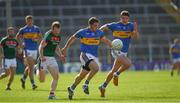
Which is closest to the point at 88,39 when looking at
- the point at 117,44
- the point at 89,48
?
the point at 89,48

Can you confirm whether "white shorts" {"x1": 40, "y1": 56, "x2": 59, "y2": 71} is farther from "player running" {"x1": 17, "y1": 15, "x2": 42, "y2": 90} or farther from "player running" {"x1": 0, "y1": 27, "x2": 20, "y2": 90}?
"player running" {"x1": 17, "y1": 15, "x2": 42, "y2": 90}

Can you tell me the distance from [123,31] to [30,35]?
19.0 feet

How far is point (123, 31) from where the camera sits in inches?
902

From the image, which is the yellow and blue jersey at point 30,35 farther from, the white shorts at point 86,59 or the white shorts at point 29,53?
the white shorts at point 86,59

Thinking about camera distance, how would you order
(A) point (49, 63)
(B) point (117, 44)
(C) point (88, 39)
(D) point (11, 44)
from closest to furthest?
(A) point (49, 63), (C) point (88, 39), (B) point (117, 44), (D) point (11, 44)

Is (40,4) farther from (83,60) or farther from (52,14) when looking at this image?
(83,60)

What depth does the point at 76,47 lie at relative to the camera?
61000 millimetres

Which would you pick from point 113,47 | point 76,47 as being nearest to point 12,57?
point 113,47

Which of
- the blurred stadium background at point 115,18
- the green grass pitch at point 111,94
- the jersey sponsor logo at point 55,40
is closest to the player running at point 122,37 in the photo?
the green grass pitch at point 111,94

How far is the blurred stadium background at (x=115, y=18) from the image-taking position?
201 ft

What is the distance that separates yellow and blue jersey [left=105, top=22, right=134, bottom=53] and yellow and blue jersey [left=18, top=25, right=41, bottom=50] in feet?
17.5

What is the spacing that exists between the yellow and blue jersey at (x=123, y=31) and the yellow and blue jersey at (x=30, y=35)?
17.5 feet

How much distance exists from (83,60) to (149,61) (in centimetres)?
4095

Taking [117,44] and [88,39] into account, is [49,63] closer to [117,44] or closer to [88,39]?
[88,39]
